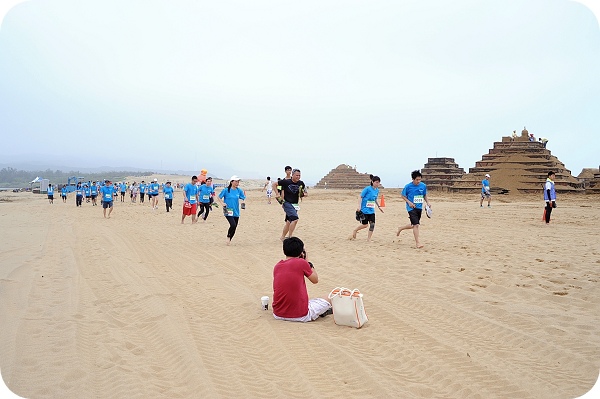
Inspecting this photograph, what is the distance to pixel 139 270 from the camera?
8.29 meters

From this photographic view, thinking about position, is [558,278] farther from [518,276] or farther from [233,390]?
[233,390]

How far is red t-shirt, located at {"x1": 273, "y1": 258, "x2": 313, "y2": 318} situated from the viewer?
5234 millimetres

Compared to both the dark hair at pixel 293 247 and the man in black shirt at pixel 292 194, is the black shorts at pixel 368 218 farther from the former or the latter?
the dark hair at pixel 293 247

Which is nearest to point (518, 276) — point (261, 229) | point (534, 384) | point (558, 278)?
point (558, 278)

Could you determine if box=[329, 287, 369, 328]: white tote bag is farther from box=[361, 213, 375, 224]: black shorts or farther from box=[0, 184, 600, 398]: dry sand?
box=[361, 213, 375, 224]: black shorts

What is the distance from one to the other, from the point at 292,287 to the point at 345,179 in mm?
68533

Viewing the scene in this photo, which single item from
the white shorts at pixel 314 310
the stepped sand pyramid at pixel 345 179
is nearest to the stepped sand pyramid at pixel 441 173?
the stepped sand pyramid at pixel 345 179

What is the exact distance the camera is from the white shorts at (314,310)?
5.33 meters

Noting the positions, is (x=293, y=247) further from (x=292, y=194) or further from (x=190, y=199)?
(x=190, y=199)

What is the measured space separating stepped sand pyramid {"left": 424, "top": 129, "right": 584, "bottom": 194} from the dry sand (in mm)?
31038

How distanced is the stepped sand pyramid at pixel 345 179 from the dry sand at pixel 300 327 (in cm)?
6068

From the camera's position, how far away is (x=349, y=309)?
5.09m

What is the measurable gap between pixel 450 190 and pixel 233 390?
44.0 m

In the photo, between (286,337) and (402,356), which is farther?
(286,337)
